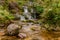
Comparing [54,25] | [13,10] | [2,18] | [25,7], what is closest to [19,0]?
[25,7]

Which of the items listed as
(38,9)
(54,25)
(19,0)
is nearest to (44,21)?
(54,25)

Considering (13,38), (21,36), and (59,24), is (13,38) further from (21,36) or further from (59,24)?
(59,24)

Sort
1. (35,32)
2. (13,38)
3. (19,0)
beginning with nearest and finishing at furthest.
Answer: (13,38) → (35,32) → (19,0)

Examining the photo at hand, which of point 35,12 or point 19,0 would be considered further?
point 19,0

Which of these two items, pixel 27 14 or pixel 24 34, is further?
pixel 27 14

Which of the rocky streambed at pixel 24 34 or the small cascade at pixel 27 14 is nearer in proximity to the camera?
the rocky streambed at pixel 24 34

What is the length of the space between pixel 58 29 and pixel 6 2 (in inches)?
530

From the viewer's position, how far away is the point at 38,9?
27.7 m

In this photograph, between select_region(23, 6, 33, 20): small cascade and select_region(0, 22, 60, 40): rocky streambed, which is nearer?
select_region(0, 22, 60, 40): rocky streambed

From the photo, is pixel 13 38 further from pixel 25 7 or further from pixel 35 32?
pixel 25 7

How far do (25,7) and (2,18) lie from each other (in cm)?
1047

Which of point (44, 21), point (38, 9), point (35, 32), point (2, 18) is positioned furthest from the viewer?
point (38, 9)

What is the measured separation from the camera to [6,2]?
29.5m

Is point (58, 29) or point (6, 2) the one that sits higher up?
point (6, 2)
